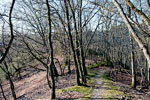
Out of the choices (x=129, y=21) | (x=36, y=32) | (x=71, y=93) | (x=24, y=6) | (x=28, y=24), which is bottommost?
(x=71, y=93)

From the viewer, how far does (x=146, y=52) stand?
2965 millimetres

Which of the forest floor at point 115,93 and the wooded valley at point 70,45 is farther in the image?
the forest floor at point 115,93

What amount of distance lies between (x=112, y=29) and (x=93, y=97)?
20.7 meters

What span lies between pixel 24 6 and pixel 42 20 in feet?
7.97

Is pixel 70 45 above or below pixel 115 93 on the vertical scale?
above

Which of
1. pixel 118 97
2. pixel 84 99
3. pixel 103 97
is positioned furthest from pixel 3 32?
pixel 118 97

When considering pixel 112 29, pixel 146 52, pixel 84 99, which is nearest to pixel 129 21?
pixel 146 52

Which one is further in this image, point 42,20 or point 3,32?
point 42,20

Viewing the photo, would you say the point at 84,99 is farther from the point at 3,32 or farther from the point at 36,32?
the point at 3,32

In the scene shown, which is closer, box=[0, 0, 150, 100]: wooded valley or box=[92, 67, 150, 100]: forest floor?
box=[0, 0, 150, 100]: wooded valley

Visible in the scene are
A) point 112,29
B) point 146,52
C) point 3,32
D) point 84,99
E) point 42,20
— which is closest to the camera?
point 146,52

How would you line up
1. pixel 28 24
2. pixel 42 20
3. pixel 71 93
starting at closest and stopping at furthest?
pixel 71 93
pixel 28 24
pixel 42 20

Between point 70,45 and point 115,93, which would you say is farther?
point 70,45

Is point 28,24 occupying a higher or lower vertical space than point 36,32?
higher
